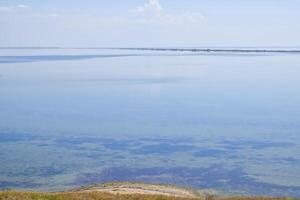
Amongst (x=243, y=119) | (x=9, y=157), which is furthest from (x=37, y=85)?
(x=9, y=157)

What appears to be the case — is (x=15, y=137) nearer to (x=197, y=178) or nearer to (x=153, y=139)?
(x=153, y=139)

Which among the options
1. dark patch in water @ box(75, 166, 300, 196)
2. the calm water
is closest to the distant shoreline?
dark patch in water @ box(75, 166, 300, 196)

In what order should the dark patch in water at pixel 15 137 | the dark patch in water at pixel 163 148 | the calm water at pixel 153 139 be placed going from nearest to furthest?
1. the calm water at pixel 153 139
2. the dark patch in water at pixel 163 148
3. the dark patch in water at pixel 15 137

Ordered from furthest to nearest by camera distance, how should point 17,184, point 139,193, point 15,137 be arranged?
1. point 15,137
2. point 17,184
3. point 139,193

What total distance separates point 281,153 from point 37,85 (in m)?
73.9

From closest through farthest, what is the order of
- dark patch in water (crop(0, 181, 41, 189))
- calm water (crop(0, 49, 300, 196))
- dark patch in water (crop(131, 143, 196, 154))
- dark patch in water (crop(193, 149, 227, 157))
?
dark patch in water (crop(0, 181, 41, 189)) < calm water (crop(0, 49, 300, 196)) < dark patch in water (crop(193, 149, 227, 157)) < dark patch in water (crop(131, 143, 196, 154))

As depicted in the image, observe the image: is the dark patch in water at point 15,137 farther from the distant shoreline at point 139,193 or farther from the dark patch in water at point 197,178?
the distant shoreline at point 139,193

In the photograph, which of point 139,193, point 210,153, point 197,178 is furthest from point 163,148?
point 139,193

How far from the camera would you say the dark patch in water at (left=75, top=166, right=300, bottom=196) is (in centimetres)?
3954

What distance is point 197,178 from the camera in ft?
139

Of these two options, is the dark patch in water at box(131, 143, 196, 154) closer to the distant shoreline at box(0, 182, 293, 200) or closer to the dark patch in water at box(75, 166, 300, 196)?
the dark patch in water at box(75, 166, 300, 196)

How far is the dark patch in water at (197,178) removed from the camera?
39541 mm

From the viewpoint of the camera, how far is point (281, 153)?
50.2 m

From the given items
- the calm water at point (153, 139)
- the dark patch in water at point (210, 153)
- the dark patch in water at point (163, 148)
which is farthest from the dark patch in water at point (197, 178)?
the dark patch in water at point (163, 148)
